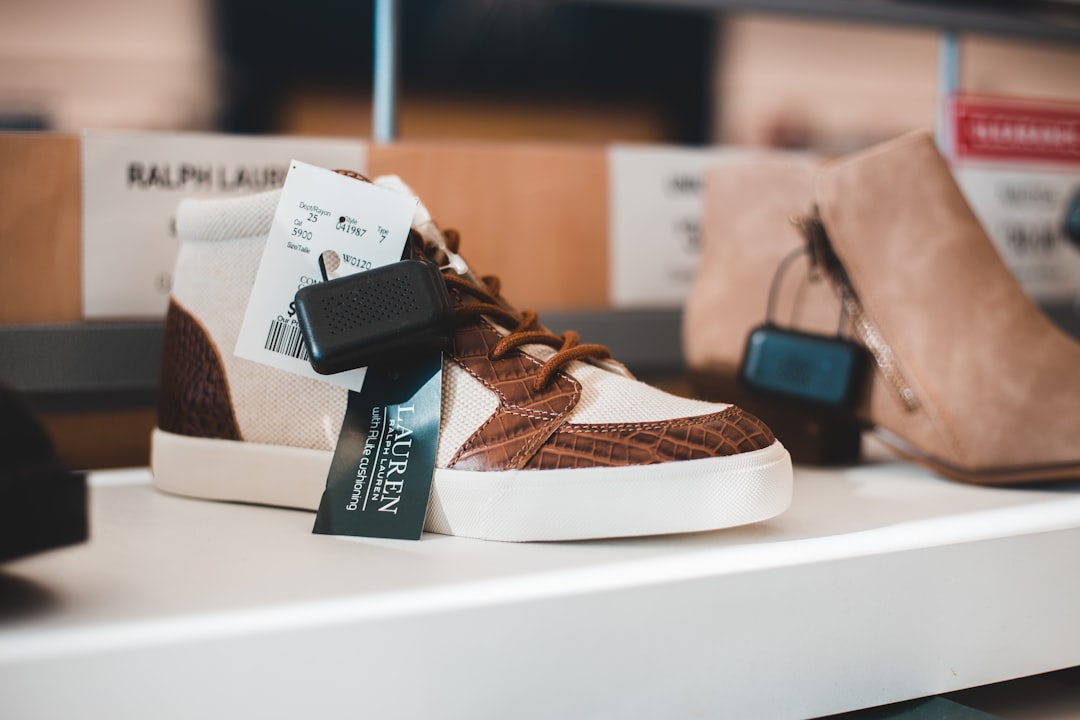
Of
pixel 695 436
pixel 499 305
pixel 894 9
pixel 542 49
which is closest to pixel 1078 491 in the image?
pixel 695 436

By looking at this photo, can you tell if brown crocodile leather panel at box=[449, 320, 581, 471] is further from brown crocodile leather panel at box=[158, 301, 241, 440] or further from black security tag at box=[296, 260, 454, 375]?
brown crocodile leather panel at box=[158, 301, 241, 440]

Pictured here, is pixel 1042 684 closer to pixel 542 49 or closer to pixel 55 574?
pixel 55 574

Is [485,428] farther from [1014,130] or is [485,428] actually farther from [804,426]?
[1014,130]

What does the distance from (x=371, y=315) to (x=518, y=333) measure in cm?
10

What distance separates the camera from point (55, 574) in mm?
494

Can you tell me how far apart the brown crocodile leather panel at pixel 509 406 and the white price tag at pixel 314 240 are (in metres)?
0.08

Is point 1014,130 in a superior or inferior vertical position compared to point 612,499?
superior

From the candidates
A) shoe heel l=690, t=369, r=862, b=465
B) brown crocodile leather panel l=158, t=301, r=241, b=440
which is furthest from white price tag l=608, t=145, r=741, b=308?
brown crocodile leather panel l=158, t=301, r=241, b=440

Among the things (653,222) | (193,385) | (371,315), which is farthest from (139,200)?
(653,222)

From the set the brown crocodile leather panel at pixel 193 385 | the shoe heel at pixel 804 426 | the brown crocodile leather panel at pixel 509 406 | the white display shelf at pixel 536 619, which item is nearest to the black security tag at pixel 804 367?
the shoe heel at pixel 804 426

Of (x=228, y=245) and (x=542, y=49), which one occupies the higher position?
(x=542, y=49)

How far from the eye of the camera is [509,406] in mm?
591

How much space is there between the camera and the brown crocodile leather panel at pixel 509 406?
57cm

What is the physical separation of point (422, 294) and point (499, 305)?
0.32 feet
